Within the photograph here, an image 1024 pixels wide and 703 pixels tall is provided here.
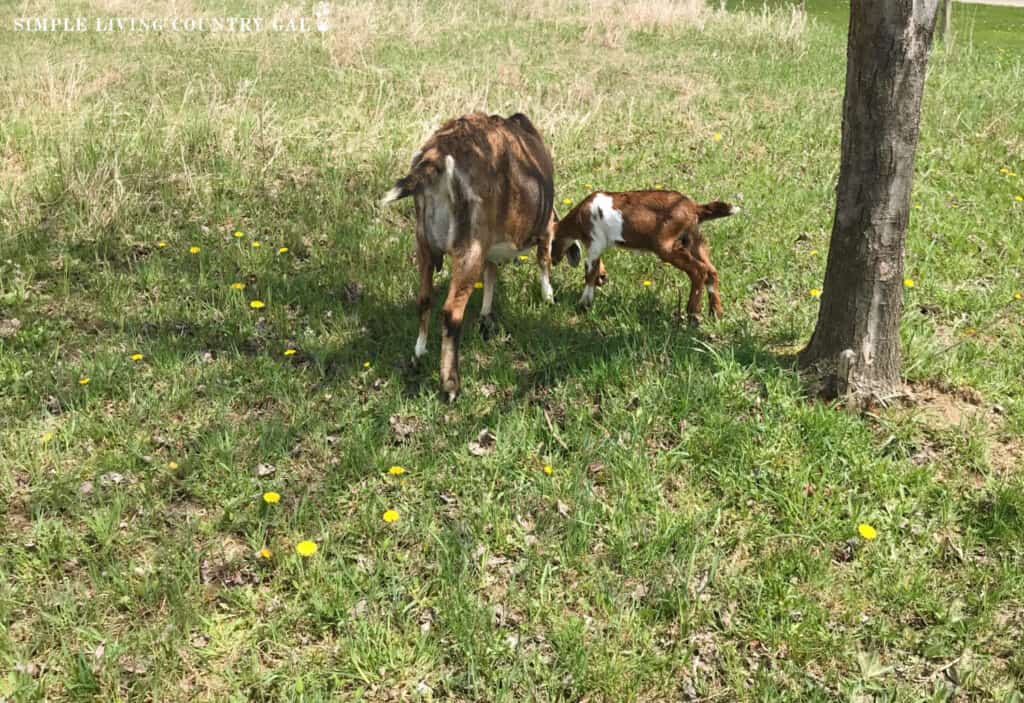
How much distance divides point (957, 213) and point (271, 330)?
6147 mm

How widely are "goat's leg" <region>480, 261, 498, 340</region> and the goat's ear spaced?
64cm

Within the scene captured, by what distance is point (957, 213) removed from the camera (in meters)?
6.95

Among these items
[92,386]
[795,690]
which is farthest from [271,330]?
[795,690]

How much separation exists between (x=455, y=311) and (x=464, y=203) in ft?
2.13

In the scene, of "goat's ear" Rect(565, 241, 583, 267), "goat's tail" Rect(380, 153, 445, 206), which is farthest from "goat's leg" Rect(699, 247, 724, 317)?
"goat's tail" Rect(380, 153, 445, 206)

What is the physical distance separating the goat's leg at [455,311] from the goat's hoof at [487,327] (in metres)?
0.71

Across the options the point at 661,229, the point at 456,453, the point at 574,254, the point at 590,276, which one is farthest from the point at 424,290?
the point at 661,229

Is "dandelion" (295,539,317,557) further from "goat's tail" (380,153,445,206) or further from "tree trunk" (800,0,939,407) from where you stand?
"tree trunk" (800,0,939,407)

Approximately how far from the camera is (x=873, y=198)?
12.8ft

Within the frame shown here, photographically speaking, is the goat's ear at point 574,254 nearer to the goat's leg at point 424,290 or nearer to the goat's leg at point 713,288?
the goat's leg at point 713,288

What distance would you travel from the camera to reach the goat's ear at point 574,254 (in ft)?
18.9

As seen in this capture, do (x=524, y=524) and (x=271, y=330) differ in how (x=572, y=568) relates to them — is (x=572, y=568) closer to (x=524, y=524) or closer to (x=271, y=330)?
(x=524, y=524)

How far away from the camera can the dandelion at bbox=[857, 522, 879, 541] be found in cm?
338

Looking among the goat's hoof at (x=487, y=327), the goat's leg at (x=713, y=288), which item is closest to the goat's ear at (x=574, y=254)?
the goat's hoof at (x=487, y=327)
